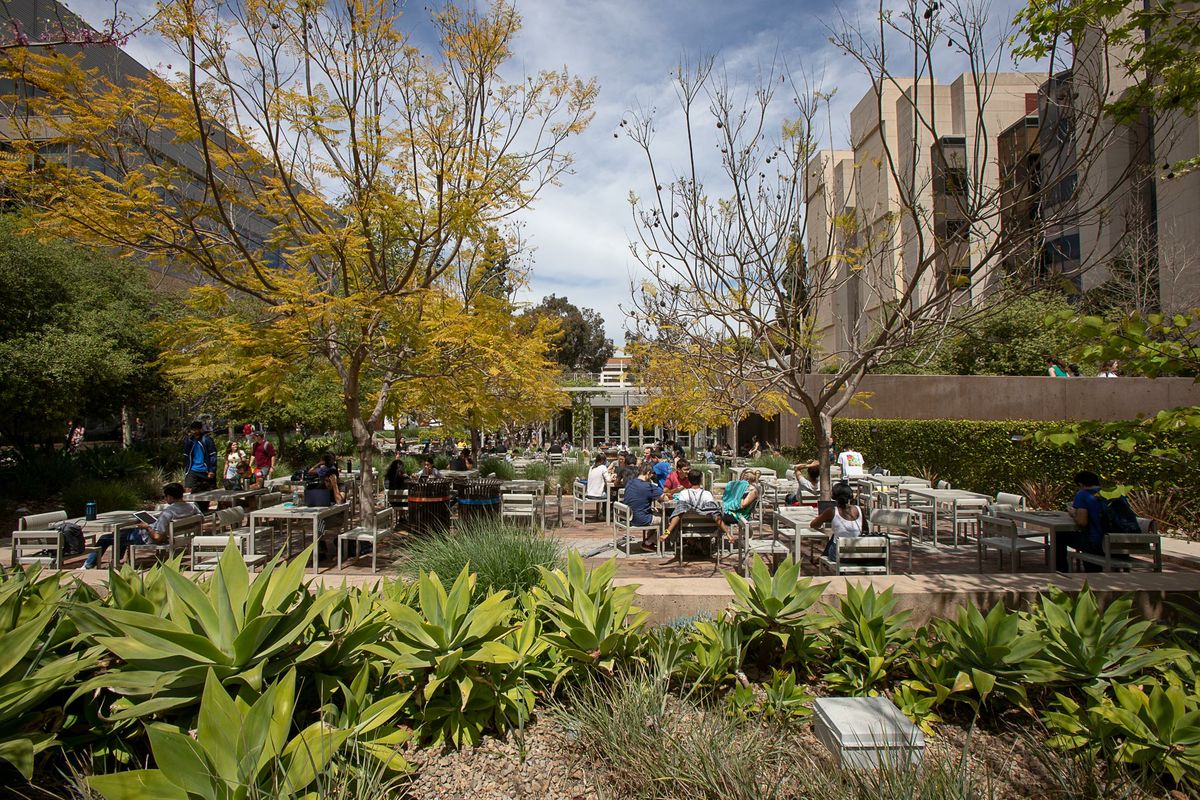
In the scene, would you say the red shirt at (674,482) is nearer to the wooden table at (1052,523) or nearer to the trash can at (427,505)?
the trash can at (427,505)

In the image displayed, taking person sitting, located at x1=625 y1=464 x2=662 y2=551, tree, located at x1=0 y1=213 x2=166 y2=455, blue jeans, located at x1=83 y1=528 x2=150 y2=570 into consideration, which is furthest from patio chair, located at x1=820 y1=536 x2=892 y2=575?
tree, located at x1=0 y1=213 x2=166 y2=455

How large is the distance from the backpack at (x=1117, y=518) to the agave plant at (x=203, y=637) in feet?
21.7

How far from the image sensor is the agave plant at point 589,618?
11.1 feet

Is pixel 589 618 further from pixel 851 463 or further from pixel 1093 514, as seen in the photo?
pixel 851 463

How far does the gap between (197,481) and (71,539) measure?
5511 mm

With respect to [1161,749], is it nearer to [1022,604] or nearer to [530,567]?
[1022,604]

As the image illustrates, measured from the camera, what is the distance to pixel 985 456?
12.0m

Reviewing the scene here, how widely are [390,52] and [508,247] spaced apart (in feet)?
12.1

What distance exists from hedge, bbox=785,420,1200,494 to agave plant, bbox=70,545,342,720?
789cm

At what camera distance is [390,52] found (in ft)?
24.2

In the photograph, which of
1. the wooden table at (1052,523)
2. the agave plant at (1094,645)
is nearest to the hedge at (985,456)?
the wooden table at (1052,523)

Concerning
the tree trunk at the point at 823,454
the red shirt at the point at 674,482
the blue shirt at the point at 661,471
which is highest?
the tree trunk at the point at 823,454

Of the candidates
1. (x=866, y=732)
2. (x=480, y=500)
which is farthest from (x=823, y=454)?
(x=866, y=732)

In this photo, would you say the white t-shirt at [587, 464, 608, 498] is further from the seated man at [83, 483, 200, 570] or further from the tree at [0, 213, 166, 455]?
the tree at [0, 213, 166, 455]
